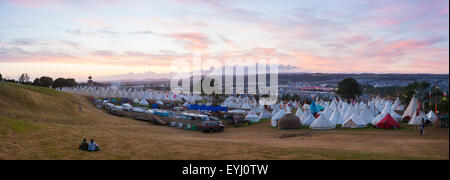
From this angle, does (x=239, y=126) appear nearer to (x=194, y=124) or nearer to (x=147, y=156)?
(x=194, y=124)

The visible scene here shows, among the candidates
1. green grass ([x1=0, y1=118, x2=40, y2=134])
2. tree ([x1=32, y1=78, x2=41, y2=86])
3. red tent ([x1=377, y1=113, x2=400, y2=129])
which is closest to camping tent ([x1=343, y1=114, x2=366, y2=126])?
red tent ([x1=377, y1=113, x2=400, y2=129])

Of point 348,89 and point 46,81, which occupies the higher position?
point 46,81

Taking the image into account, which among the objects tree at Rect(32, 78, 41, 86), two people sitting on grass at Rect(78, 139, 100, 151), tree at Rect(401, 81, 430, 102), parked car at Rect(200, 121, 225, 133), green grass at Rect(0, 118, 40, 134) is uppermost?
tree at Rect(32, 78, 41, 86)

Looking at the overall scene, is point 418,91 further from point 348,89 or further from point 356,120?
point 348,89

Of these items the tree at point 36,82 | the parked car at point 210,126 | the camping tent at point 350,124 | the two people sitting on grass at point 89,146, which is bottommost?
the parked car at point 210,126

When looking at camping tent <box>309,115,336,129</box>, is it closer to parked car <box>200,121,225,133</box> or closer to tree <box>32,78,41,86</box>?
parked car <box>200,121,225,133</box>

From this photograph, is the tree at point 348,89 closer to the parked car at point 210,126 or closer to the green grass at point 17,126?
the parked car at point 210,126

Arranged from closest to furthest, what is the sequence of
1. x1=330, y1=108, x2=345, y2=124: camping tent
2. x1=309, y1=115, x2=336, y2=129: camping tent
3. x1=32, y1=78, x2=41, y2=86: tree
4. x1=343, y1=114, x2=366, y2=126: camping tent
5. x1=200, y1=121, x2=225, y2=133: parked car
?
x1=309, y1=115, x2=336, y2=129: camping tent < x1=343, y1=114, x2=366, y2=126: camping tent < x1=200, y1=121, x2=225, y2=133: parked car < x1=330, y1=108, x2=345, y2=124: camping tent < x1=32, y1=78, x2=41, y2=86: tree

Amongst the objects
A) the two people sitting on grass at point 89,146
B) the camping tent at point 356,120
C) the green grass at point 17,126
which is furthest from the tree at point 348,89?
the two people sitting on grass at point 89,146

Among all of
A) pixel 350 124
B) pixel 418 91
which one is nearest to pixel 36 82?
pixel 350 124
